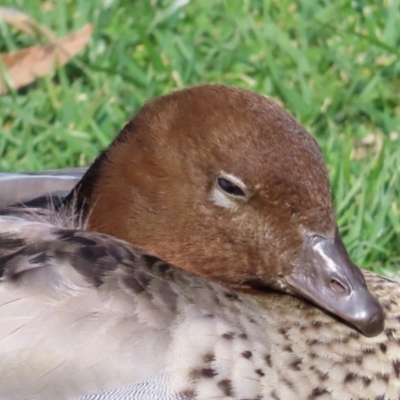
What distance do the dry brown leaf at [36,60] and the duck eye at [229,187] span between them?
75.7 inches

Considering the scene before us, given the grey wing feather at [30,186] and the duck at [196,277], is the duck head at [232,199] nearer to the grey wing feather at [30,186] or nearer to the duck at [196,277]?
the duck at [196,277]

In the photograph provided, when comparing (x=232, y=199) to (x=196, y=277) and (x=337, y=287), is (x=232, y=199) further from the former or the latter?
(x=337, y=287)

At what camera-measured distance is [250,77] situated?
13.2 feet

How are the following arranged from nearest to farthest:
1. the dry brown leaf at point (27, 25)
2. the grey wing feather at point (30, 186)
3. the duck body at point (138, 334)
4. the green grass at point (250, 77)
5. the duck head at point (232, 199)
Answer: the duck body at point (138, 334) → the duck head at point (232, 199) → the grey wing feather at point (30, 186) → the green grass at point (250, 77) → the dry brown leaf at point (27, 25)

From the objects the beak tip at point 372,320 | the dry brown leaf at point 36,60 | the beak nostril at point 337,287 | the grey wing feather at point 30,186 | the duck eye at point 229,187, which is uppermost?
the duck eye at point 229,187

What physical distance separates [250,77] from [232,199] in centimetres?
194

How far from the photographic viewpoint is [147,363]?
2006mm

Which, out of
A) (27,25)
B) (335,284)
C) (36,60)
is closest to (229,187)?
(335,284)

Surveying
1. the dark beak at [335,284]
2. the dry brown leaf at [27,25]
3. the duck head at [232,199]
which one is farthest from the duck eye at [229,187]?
the dry brown leaf at [27,25]

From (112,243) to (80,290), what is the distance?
159 mm

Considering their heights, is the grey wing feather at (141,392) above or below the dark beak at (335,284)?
below

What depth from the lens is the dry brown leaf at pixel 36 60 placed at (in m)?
3.91

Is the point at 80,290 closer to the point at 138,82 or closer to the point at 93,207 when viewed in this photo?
the point at 93,207

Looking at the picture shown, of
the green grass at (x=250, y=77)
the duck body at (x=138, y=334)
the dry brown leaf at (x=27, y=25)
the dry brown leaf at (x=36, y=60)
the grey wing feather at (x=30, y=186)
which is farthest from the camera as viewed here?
the dry brown leaf at (x=27, y=25)
